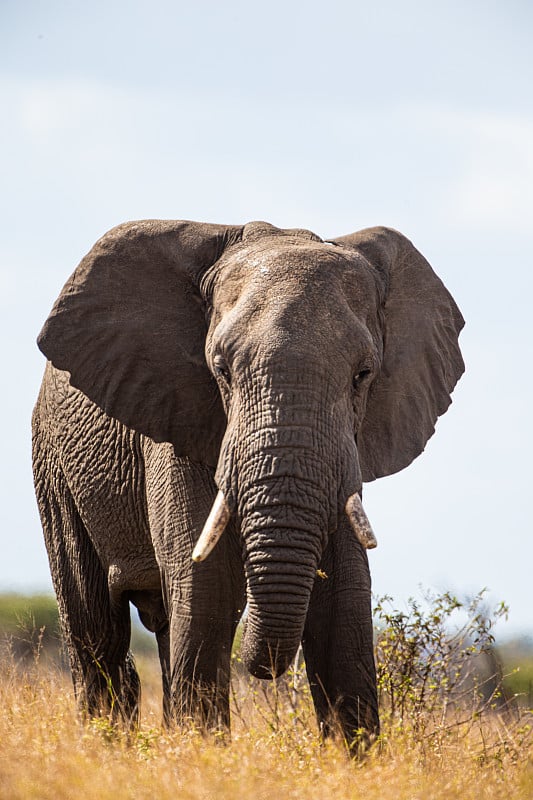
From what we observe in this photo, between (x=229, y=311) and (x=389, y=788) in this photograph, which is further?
(x=229, y=311)

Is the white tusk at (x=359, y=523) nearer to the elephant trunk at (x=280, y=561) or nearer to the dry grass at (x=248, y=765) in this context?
the elephant trunk at (x=280, y=561)

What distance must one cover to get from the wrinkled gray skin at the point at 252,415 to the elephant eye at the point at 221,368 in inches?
0.9

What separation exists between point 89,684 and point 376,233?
12.3 ft

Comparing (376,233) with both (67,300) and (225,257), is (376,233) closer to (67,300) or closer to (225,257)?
(225,257)

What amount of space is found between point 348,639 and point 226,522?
1000 millimetres

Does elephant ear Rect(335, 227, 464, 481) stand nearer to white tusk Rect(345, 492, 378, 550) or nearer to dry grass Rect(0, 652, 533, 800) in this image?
white tusk Rect(345, 492, 378, 550)

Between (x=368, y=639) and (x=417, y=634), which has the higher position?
(x=368, y=639)

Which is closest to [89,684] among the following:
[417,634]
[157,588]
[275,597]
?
[157,588]

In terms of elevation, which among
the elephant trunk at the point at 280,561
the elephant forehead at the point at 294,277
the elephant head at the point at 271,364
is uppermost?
the elephant forehead at the point at 294,277

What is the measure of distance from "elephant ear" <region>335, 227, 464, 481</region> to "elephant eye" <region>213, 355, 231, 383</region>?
82 cm

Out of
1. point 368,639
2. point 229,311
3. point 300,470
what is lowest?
point 368,639

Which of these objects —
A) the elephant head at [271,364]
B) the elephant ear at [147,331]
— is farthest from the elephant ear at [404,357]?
the elephant ear at [147,331]

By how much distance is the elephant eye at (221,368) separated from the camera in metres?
6.83

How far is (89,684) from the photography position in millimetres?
9602
